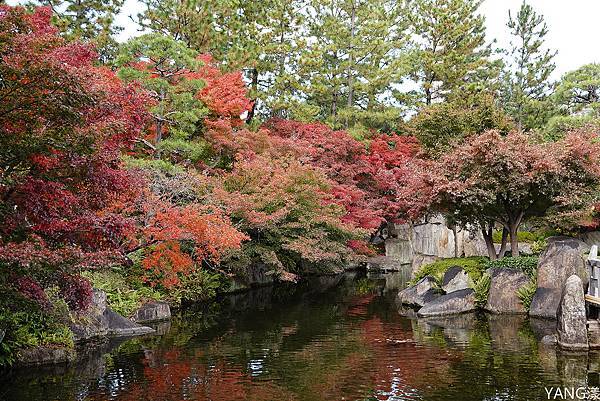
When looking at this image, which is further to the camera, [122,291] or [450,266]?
[450,266]

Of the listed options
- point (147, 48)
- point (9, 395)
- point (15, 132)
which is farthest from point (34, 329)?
point (147, 48)

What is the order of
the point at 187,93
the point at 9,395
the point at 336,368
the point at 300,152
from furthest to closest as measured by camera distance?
1. the point at 300,152
2. the point at 187,93
3. the point at 336,368
4. the point at 9,395

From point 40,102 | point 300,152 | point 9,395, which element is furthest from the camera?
point 300,152

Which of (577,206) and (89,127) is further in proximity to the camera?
(577,206)

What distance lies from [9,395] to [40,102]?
15.6 ft

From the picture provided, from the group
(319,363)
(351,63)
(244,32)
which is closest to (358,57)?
(351,63)

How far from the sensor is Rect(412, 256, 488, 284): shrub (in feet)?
54.7

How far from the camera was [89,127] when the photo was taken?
269 inches

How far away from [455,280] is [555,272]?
2.94m

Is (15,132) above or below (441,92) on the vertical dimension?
below

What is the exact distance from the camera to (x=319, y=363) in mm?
10125

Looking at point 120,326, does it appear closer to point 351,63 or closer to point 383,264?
point 383,264

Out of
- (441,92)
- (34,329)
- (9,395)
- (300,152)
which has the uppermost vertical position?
(441,92)

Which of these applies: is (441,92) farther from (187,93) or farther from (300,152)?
(187,93)
